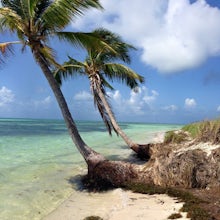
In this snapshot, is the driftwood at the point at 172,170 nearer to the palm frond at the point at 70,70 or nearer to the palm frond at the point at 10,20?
the palm frond at the point at 10,20

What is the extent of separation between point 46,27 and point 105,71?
7.93 meters

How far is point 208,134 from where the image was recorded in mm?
9867

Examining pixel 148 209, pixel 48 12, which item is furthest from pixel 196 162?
pixel 48 12

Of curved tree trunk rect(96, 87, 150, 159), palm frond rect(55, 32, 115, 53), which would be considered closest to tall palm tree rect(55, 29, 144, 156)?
curved tree trunk rect(96, 87, 150, 159)

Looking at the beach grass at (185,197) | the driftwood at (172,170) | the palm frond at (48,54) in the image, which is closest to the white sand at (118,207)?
the beach grass at (185,197)

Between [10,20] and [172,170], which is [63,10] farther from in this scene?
[172,170]

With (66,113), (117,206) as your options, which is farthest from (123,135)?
(117,206)

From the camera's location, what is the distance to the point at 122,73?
17.6 metres

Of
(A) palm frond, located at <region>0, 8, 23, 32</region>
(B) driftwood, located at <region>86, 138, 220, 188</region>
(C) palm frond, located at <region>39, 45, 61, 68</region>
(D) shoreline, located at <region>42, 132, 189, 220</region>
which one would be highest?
(A) palm frond, located at <region>0, 8, 23, 32</region>

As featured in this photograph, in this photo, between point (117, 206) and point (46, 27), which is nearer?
point (117, 206)

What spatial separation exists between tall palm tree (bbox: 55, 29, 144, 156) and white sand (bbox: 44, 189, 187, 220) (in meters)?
7.88

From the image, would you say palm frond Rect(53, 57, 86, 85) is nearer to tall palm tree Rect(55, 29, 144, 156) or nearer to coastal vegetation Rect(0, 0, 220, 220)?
tall palm tree Rect(55, 29, 144, 156)

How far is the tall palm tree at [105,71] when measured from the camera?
17.0 meters

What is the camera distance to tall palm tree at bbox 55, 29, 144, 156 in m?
17.0
